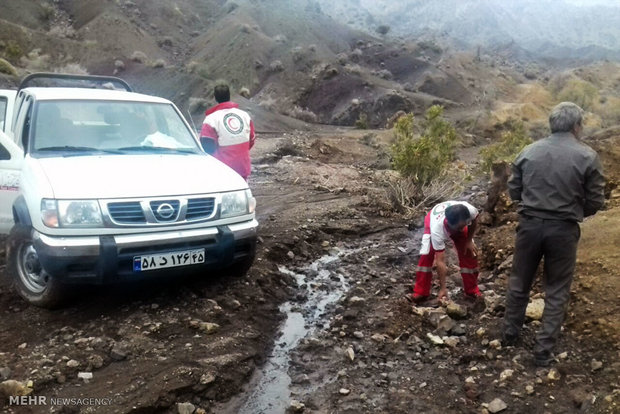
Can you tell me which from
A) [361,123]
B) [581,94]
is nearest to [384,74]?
[361,123]

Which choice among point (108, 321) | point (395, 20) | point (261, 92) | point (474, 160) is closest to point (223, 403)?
point (108, 321)

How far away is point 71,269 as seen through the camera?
421 centimetres

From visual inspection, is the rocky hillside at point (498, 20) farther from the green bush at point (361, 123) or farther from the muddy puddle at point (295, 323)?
the muddy puddle at point (295, 323)

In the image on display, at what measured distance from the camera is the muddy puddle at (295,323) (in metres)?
3.88

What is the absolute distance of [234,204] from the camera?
195 inches

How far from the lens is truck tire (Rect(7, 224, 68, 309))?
4516mm

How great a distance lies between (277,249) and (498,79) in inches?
1607

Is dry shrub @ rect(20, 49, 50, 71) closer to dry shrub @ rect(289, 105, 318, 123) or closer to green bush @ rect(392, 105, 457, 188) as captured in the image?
dry shrub @ rect(289, 105, 318, 123)

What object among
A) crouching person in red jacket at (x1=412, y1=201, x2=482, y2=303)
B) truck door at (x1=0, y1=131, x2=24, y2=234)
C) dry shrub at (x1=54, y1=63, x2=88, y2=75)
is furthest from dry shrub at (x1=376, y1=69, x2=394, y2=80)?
truck door at (x1=0, y1=131, x2=24, y2=234)

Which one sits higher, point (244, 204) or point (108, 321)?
point (244, 204)

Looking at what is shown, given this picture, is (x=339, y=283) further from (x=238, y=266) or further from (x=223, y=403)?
(x=223, y=403)

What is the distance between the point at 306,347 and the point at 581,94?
1262 inches

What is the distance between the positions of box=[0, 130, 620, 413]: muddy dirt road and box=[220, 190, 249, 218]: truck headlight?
79cm

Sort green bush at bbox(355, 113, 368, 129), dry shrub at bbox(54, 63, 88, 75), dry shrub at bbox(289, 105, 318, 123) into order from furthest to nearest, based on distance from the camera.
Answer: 1. dry shrub at bbox(54, 63, 88, 75)
2. dry shrub at bbox(289, 105, 318, 123)
3. green bush at bbox(355, 113, 368, 129)
